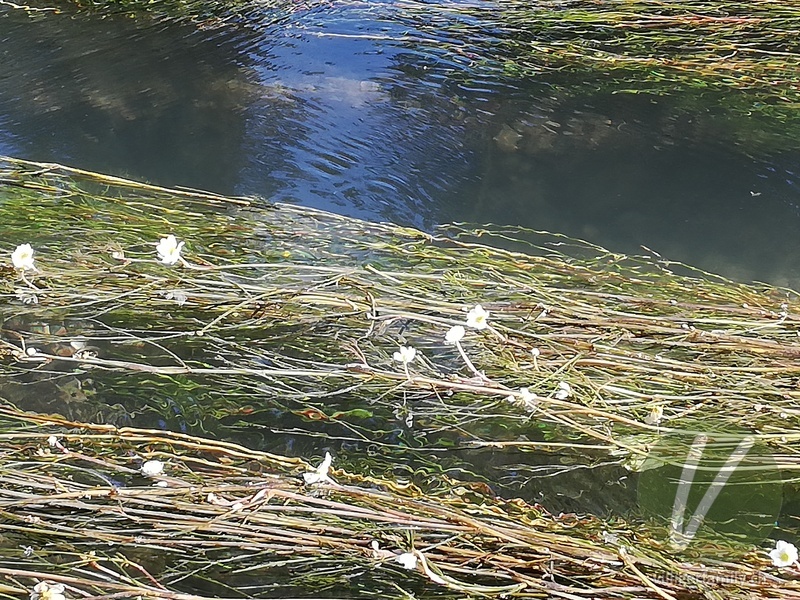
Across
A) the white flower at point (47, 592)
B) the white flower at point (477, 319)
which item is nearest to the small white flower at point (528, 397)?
the white flower at point (477, 319)

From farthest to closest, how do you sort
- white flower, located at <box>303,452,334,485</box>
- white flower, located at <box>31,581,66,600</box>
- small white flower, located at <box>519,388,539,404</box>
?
small white flower, located at <box>519,388,539,404</box>, white flower, located at <box>303,452,334,485</box>, white flower, located at <box>31,581,66,600</box>

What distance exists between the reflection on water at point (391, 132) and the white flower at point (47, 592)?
6.51 ft

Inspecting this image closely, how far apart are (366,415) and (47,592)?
1.00 meters

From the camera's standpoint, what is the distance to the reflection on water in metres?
2.82

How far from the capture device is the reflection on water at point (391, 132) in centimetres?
282

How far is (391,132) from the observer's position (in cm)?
326

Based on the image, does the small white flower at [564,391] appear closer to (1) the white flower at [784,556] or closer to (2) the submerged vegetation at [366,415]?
(2) the submerged vegetation at [366,415]

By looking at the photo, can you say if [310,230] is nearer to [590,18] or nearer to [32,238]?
[32,238]

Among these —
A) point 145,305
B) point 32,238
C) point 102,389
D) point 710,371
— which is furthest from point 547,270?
point 32,238

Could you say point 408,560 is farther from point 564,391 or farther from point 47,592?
point 47,592

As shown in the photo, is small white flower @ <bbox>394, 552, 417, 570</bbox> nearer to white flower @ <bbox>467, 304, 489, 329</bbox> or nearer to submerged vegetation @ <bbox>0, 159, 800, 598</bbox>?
submerged vegetation @ <bbox>0, 159, 800, 598</bbox>

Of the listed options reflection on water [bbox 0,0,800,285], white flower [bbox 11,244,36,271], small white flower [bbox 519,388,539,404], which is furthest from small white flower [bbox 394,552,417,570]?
reflection on water [bbox 0,0,800,285]

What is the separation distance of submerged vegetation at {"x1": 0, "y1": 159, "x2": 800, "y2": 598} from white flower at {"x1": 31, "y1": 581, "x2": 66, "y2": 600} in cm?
3

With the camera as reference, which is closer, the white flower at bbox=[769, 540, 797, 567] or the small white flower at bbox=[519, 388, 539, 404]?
the white flower at bbox=[769, 540, 797, 567]
